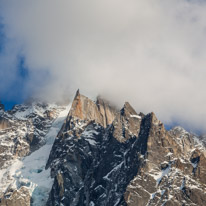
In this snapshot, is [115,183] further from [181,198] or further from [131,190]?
[181,198]

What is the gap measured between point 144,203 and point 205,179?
21.3 m

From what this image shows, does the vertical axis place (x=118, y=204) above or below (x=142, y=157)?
below

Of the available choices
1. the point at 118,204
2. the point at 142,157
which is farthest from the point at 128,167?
the point at 118,204

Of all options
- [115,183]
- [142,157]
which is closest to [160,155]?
[142,157]

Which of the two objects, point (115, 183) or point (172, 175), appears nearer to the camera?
point (172, 175)

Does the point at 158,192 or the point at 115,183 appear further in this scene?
the point at 115,183

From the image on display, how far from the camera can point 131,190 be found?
18325 centimetres

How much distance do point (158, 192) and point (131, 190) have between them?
879cm

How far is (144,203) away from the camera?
586 ft

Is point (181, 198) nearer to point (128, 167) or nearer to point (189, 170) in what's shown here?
point (189, 170)

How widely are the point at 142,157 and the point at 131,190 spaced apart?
16762mm

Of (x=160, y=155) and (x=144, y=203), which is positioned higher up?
(x=160, y=155)

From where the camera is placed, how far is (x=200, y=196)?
6983 inches

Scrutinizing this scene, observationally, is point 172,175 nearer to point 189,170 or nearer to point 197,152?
point 189,170
